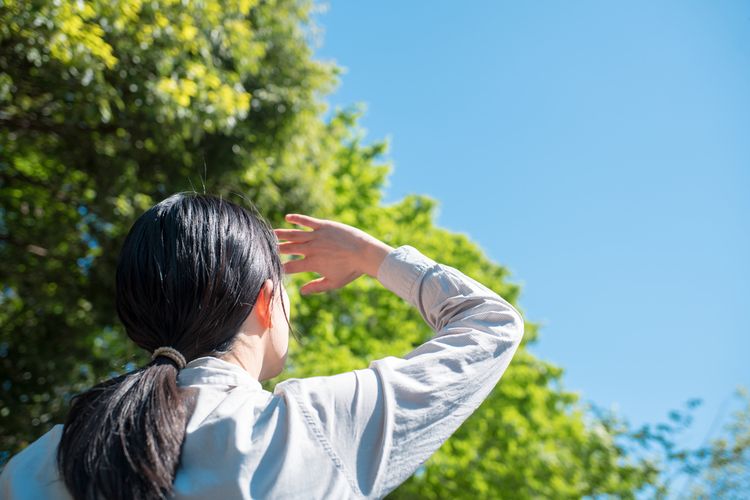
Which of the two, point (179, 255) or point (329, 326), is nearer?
point (179, 255)

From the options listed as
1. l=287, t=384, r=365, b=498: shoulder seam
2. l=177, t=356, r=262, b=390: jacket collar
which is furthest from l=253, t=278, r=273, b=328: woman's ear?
l=287, t=384, r=365, b=498: shoulder seam

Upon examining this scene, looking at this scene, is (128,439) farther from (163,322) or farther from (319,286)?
(319,286)

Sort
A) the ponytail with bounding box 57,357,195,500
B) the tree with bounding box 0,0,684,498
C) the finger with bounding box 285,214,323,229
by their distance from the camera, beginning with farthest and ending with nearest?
the tree with bounding box 0,0,684,498, the finger with bounding box 285,214,323,229, the ponytail with bounding box 57,357,195,500

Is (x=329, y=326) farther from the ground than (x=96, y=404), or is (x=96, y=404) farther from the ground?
(x=329, y=326)

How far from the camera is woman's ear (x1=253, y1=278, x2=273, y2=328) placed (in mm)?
1321

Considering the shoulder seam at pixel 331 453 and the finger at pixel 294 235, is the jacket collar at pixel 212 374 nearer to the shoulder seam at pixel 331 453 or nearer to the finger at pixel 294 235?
the shoulder seam at pixel 331 453

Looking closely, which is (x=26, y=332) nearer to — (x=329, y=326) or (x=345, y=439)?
(x=329, y=326)

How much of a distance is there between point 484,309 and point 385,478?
394mm

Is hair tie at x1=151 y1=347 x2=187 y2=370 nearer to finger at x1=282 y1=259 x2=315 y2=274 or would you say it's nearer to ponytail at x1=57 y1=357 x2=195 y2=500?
ponytail at x1=57 y1=357 x2=195 y2=500

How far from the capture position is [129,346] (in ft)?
26.4

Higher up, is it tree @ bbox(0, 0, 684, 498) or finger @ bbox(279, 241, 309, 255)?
tree @ bbox(0, 0, 684, 498)

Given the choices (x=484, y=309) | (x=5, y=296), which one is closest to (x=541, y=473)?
(x=5, y=296)

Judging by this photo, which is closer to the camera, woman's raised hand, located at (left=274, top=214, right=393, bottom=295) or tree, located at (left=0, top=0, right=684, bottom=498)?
woman's raised hand, located at (left=274, top=214, right=393, bottom=295)

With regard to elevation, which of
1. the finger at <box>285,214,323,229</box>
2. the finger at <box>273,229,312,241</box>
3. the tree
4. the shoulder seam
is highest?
the tree
